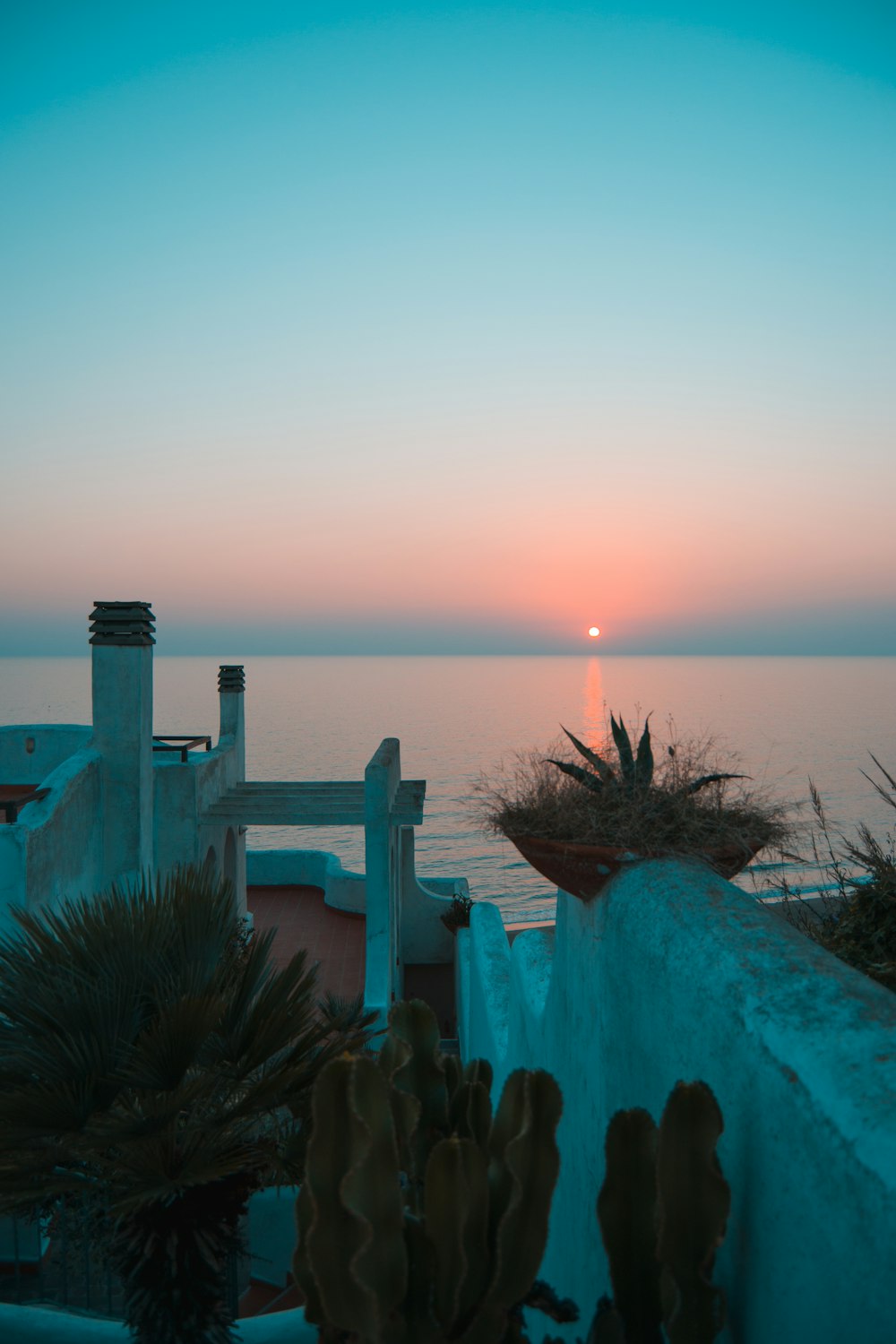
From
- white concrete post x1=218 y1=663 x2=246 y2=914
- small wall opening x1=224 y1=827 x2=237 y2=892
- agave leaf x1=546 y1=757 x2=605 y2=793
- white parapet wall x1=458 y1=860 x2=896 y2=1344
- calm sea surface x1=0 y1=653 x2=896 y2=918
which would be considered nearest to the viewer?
white parapet wall x1=458 y1=860 x2=896 y2=1344

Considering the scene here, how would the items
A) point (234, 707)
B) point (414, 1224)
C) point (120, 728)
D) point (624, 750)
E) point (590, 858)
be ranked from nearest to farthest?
point (414, 1224), point (590, 858), point (624, 750), point (120, 728), point (234, 707)

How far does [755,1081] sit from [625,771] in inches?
77.4

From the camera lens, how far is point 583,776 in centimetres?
407

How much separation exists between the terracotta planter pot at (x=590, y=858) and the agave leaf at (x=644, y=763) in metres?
0.39

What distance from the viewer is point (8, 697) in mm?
147750

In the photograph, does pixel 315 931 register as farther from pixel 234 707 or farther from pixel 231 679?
pixel 231 679

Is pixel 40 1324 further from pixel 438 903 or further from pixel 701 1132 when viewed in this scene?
pixel 438 903

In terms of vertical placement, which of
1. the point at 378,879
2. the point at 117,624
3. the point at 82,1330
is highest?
the point at 117,624

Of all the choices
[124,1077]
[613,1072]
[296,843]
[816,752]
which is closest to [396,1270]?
[613,1072]

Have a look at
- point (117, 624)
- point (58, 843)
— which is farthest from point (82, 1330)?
point (117, 624)

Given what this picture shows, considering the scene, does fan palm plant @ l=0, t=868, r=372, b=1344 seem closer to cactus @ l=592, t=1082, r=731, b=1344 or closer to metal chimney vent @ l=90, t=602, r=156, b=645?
cactus @ l=592, t=1082, r=731, b=1344

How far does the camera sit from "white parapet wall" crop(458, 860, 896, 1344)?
5.80 ft

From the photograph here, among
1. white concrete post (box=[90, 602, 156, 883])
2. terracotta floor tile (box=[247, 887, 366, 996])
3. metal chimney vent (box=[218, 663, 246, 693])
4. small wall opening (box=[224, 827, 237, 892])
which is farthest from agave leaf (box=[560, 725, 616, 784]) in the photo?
metal chimney vent (box=[218, 663, 246, 693])

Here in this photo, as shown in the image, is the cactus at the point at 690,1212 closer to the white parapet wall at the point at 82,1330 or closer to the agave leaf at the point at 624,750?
the agave leaf at the point at 624,750
